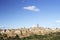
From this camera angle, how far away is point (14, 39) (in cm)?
1817

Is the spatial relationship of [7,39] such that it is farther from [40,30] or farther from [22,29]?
[40,30]

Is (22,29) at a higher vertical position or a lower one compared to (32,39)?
higher

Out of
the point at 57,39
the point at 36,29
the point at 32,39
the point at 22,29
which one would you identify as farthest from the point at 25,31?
the point at 57,39

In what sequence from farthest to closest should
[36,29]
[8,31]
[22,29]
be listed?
[36,29] < [22,29] < [8,31]

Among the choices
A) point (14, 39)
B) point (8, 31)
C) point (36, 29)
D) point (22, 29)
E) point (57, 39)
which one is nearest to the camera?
Answer: point (57, 39)

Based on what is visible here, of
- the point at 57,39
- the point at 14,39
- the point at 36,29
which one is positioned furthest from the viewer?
the point at 36,29

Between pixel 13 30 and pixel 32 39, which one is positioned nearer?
pixel 32 39

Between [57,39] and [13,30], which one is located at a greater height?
[13,30]

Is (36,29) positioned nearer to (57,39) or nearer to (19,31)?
(19,31)

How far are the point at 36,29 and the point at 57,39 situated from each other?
10.3 meters

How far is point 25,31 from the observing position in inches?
976

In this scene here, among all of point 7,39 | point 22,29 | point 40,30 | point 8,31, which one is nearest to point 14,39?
point 7,39

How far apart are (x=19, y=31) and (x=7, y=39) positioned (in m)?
6.19

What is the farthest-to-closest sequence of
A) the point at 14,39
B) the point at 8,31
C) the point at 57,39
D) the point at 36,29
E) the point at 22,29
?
the point at 36,29 < the point at 22,29 < the point at 8,31 < the point at 14,39 < the point at 57,39
